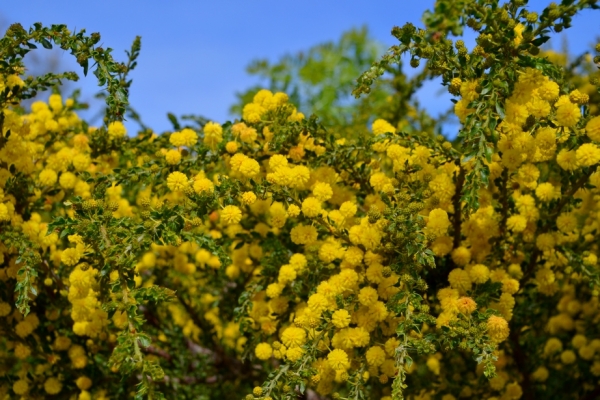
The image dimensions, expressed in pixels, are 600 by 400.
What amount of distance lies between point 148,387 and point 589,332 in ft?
8.03

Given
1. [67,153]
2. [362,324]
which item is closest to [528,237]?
[362,324]

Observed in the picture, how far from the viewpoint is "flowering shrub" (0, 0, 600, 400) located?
86.3 inches

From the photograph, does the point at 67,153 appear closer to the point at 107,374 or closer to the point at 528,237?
the point at 107,374

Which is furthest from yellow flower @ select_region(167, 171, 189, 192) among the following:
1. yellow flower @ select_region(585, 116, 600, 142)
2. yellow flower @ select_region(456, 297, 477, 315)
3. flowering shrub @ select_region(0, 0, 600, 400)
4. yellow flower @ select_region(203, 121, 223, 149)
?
yellow flower @ select_region(585, 116, 600, 142)

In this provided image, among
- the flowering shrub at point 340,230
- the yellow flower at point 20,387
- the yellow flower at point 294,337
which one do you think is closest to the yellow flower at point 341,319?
the flowering shrub at point 340,230

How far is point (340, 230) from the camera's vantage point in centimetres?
253

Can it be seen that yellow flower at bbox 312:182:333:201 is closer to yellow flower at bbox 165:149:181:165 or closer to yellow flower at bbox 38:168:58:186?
yellow flower at bbox 165:149:181:165

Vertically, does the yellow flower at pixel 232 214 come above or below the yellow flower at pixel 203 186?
below

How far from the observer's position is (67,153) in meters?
3.00

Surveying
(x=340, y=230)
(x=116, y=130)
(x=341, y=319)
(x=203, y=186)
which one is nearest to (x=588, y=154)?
(x=340, y=230)

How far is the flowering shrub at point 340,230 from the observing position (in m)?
2.19

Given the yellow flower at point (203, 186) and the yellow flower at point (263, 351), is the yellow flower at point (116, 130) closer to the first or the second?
the yellow flower at point (203, 186)

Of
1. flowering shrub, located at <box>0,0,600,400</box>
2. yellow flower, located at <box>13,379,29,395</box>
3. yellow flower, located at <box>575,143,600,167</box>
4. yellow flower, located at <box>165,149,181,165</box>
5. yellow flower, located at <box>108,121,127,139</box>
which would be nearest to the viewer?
flowering shrub, located at <box>0,0,600,400</box>

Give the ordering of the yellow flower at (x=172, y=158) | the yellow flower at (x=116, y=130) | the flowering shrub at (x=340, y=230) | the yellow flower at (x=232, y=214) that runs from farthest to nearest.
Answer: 1. the yellow flower at (x=116, y=130)
2. the yellow flower at (x=172, y=158)
3. the yellow flower at (x=232, y=214)
4. the flowering shrub at (x=340, y=230)
